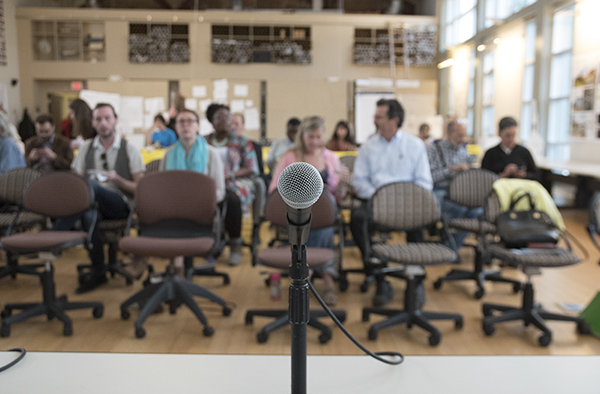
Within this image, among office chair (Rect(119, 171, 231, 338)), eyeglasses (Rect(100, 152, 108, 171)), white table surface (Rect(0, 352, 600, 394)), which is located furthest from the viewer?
eyeglasses (Rect(100, 152, 108, 171))

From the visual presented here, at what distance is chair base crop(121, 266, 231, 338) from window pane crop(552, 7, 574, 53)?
6.96m

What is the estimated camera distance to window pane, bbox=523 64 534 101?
27.2 feet

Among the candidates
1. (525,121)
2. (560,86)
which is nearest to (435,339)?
(560,86)

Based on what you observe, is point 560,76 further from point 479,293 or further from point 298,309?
point 298,309

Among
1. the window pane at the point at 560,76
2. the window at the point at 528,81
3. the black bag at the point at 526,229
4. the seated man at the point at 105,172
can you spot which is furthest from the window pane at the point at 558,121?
the seated man at the point at 105,172

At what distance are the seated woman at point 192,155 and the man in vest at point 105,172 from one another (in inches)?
11.9

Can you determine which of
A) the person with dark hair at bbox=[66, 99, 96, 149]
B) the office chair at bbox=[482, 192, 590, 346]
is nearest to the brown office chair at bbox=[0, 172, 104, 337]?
the person with dark hair at bbox=[66, 99, 96, 149]

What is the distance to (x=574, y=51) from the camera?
711 centimetres

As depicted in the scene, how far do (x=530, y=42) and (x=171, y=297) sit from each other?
7.94 meters

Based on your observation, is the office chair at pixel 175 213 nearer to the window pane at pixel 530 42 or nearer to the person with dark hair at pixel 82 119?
the person with dark hair at pixel 82 119

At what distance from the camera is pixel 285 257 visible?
2.67 metres

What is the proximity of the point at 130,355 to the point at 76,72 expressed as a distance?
12.1 m

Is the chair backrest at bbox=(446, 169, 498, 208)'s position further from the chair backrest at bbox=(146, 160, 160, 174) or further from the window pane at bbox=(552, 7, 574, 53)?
the window pane at bbox=(552, 7, 574, 53)

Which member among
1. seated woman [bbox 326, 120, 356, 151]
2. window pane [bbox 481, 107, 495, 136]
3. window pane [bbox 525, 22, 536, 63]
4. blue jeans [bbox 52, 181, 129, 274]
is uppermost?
window pane [bbox 525, 22, 536, 63]
